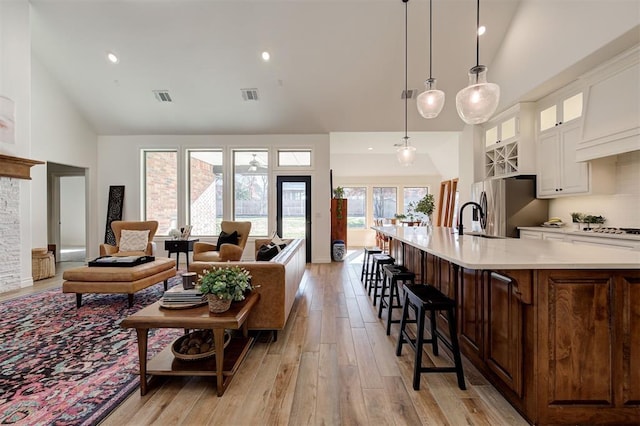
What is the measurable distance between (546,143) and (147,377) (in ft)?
19.2

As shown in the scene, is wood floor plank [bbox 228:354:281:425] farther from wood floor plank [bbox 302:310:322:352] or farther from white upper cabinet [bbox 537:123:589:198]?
white upper cabinet [bbox 537:123:589:198]

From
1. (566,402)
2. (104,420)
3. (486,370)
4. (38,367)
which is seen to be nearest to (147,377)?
(104,420)

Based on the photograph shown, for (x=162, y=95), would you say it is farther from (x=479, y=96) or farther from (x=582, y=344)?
(x=582, y=344)

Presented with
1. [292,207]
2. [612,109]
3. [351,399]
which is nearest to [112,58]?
[292,207]

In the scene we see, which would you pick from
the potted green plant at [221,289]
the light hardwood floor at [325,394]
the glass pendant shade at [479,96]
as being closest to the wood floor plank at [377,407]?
the light hardwood floor at [325,394]

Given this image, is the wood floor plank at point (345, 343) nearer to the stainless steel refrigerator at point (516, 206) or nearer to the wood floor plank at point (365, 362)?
the wood floor plank at point (365, 362)

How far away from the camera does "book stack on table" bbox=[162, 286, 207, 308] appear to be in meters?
2.19

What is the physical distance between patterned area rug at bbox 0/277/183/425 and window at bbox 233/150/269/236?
3550mm

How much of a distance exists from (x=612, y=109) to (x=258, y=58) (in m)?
5.22

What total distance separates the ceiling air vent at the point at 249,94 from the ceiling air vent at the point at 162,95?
159 centimetres

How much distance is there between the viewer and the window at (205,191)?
7.15 m

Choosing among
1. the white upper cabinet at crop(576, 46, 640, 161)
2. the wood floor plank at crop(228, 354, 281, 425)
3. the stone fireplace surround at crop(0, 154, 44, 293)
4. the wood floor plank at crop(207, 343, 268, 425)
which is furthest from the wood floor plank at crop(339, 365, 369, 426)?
the stone fireplace surround at crop(0, 154, 44, 293)

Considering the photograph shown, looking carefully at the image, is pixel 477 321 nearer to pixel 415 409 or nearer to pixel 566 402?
pixel 566 402

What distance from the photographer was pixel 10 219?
4.48 metres
